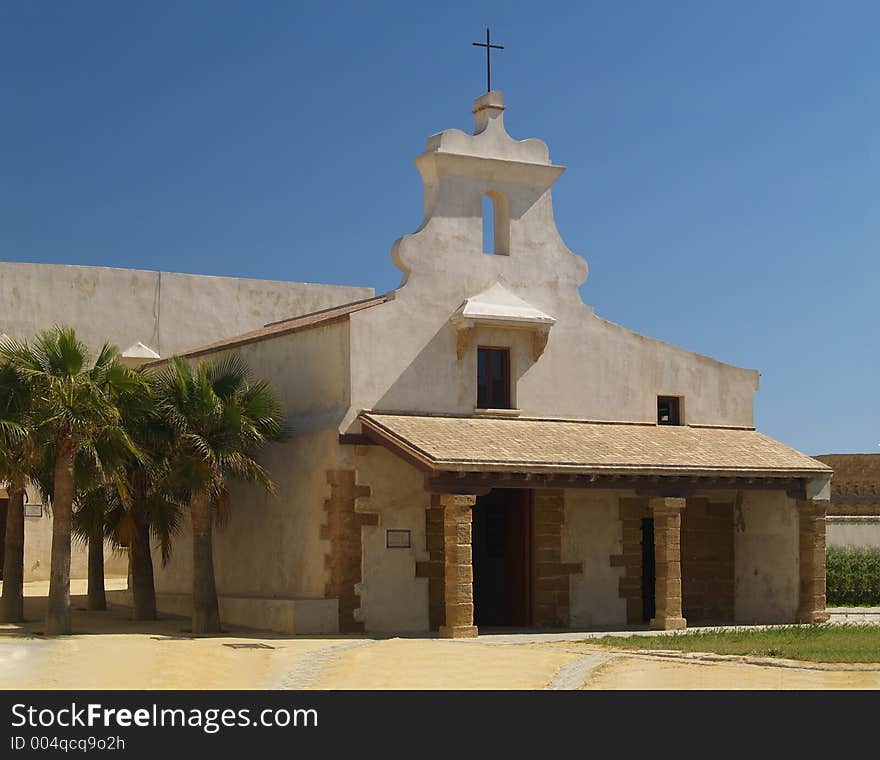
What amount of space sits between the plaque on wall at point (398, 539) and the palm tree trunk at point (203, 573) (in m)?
2.99

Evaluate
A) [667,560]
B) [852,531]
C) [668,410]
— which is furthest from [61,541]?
[852,531]

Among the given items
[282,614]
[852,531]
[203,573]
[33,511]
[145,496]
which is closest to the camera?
[282,614]

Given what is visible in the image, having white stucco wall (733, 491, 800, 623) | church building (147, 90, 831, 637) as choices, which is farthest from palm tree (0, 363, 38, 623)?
white stucco wall (733, 491, 800, 623)

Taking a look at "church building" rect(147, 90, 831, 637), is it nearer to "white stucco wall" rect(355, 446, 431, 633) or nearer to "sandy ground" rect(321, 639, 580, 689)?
"white stucco wall" rect(355, 446, 431, 633)

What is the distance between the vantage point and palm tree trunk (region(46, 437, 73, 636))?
22.5 meters

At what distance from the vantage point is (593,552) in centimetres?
2630

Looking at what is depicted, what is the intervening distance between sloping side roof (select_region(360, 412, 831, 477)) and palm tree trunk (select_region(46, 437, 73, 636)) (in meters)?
4.86

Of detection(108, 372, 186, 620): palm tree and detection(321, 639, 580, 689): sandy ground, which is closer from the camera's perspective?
detection(321, 639, 580, 689): sandy ground

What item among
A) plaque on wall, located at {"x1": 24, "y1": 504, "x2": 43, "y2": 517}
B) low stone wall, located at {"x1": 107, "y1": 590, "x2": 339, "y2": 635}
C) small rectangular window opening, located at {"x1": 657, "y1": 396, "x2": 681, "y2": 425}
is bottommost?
low stone wall, located at {"x1": 107, "y1": 590, "x2": 339, "y2": 635}

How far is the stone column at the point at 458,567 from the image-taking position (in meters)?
22.6

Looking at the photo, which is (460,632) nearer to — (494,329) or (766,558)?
(494,329)

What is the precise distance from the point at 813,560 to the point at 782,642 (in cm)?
593

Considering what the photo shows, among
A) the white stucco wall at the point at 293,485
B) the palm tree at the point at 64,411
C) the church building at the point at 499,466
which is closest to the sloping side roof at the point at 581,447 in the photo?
the church building at the point at 499,466

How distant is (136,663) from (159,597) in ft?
35.3
